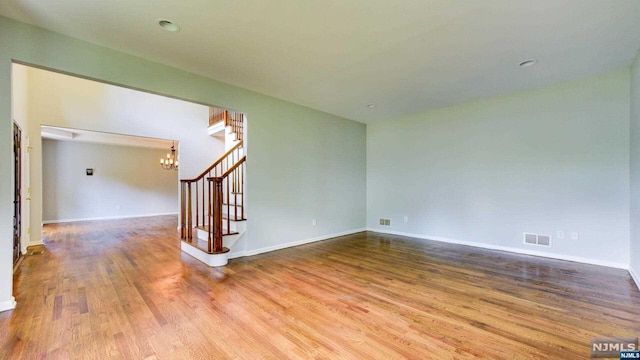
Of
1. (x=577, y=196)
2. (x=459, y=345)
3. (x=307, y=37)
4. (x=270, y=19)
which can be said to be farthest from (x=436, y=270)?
(x=270, y=19)

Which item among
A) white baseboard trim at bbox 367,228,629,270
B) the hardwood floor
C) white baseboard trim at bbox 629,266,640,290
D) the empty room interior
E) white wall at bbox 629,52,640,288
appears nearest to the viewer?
the hardwood floor

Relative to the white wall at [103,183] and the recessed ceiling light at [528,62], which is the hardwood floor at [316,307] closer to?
the recessed ceiling light at [528,62]

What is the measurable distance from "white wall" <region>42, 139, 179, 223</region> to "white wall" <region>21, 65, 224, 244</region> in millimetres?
470

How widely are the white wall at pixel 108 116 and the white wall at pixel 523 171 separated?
518 centimetres

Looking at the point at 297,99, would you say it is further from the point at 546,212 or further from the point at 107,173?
the point at 107,173

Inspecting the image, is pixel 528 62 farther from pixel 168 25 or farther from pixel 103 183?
pixel 103 183

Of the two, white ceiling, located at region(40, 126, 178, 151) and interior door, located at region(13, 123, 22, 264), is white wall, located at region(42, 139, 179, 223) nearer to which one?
white ceiling, located at region(40, 126, 178, 151)

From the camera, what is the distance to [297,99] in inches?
185

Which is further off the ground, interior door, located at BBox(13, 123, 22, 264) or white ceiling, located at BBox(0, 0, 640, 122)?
white ceiling, located at BBox(0, 0, 640, 122)

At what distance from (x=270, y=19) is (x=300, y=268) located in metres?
2.90

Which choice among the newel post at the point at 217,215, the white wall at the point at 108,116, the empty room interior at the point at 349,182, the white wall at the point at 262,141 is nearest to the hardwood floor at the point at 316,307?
the empty room interior at the point at 349,182

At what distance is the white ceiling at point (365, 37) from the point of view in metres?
2.23

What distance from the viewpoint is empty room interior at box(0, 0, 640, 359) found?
2.13 meters

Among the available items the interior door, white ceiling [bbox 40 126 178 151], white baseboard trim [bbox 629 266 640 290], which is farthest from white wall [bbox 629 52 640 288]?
white ceiling [bbox 40 126 178 151]
